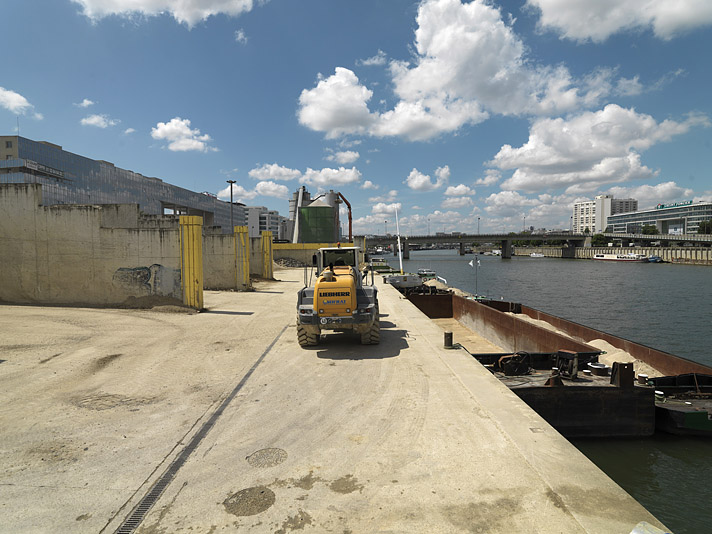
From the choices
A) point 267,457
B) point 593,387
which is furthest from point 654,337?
point 267,457

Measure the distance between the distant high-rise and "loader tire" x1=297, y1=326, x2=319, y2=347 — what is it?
45.9 m

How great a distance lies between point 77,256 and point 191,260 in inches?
178

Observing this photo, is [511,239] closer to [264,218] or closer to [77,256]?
[77,256]

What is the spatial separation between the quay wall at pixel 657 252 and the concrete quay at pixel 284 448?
90.1 meters

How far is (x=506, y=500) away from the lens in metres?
3.78

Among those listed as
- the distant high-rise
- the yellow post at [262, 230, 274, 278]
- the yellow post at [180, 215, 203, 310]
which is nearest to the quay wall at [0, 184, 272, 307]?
the yellow post at [180, 215, 203, 310]

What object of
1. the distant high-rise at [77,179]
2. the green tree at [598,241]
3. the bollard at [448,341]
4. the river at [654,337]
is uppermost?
the distant high-rise at [77,179]

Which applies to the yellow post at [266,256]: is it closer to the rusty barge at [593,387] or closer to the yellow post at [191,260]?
the yellow post at [191,260]

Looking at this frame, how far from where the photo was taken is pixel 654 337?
19.8 metres

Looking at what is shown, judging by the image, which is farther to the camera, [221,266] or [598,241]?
[598,241]

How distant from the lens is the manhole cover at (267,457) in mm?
4539

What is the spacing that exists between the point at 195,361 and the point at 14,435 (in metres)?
3.83

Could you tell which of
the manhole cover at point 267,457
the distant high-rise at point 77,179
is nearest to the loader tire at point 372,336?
the manhole cover at point 267,457

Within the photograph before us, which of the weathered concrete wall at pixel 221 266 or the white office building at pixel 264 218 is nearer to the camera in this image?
the weathered concrete wall at pixel 221 266
